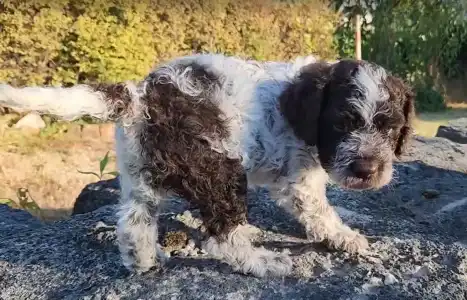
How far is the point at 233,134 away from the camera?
12.8ft

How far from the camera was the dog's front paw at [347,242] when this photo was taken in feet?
14.5

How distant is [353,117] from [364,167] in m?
0.31

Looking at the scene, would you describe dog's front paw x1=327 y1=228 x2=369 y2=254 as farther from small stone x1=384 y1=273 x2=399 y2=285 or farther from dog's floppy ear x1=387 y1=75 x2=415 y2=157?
dog's floppy ear x1=387 y1=75 x2=415 y2=157

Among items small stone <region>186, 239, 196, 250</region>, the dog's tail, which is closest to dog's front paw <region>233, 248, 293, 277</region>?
small stone <region>186, 239, 196, 250</region>

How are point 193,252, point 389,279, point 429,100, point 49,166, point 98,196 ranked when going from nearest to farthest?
point 389,279 < point 193,252 < point 98,196 < point 49,166 < point 429,100

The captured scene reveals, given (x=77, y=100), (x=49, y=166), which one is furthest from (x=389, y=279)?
(x=49, y=166)

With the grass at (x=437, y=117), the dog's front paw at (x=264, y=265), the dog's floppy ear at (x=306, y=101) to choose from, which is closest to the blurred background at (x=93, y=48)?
the grass at (x=437, y=117)

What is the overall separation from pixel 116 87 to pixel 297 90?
1129 millimetres

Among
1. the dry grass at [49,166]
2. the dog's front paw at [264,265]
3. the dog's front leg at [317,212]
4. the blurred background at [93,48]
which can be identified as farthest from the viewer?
the blurred background at [93,48]

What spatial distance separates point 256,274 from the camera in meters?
4.11

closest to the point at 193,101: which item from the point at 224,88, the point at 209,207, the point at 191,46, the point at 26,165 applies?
the point at 224,88

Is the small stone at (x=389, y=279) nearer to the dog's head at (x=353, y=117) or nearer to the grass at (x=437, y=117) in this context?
the dog's head at (x=353, y=117)

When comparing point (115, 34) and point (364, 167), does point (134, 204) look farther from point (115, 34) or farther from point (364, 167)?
point (115, 34)

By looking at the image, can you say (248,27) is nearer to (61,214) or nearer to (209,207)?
(61,214)
